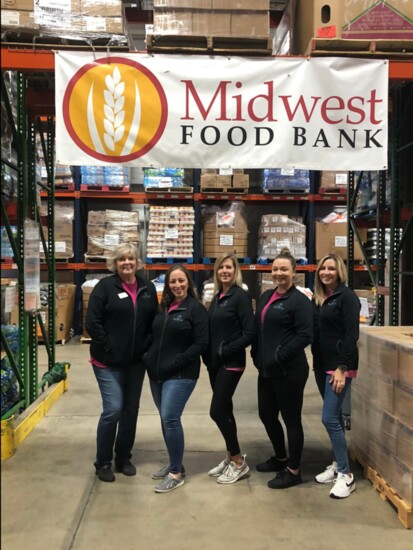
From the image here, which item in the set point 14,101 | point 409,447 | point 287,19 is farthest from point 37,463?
point 287,19

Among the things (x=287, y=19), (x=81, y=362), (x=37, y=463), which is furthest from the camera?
(x=81, y=362)

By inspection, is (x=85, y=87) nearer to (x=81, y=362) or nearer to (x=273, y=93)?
(x=273, y=93)

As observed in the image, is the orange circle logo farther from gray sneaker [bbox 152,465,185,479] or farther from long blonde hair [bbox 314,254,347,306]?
gray sneaker [bbox 152,465,185,479]

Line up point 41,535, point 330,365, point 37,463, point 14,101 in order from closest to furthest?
point 41,535 → point 330,365 → point 37,463 → point 14,101

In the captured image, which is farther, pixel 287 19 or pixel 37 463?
pixel 287 19

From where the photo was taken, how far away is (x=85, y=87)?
3.61 metres

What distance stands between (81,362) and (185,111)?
18.0 ft

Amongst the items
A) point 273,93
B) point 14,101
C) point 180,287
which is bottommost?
point 180,287

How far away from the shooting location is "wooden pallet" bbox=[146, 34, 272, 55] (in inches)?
144

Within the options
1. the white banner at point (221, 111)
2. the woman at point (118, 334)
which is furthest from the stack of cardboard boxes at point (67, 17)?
the woman at point (118, 334)

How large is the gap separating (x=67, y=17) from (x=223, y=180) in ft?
20.9

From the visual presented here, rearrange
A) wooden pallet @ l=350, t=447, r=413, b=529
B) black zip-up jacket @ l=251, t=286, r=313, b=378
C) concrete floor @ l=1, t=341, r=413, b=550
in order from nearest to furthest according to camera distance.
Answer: concrete floor @ l=1, t=341, r=413, b=550, wooden pallet @ l=350, t=447, r=413, b=529, black zip-up jacket @ l=251, t=286, r=313, b=378

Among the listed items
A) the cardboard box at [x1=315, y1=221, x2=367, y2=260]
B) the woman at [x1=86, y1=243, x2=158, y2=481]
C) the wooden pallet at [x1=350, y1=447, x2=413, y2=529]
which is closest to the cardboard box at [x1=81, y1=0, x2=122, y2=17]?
the woman at [x1=86, y1=243, x2=158, y2=481]

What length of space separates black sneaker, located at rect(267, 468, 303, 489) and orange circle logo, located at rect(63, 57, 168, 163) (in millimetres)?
2656
